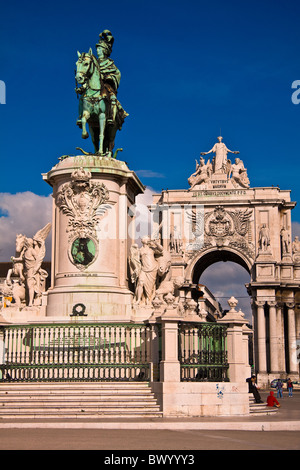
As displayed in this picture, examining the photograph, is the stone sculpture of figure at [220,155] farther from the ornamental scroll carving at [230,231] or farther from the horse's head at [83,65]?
the horse's head at [83,65]

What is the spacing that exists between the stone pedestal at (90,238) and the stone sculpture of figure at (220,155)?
50053 millimetres

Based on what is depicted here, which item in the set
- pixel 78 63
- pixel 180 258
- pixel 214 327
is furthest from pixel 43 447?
pixel 180 258

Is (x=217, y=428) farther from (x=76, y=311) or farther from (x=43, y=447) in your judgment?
(x=76, y=311)

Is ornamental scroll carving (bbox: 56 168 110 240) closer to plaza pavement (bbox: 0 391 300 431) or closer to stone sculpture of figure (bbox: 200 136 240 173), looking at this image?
plaza pavement (bbox: 0 391 300 431)

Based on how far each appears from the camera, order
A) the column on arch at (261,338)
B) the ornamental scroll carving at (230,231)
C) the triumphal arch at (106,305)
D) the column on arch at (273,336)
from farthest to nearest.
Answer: the ornamental scroll carving at (230,231) < the column on arch at (261,338) < the column on arch at (273,336) < the triumphal arch at (106,305)

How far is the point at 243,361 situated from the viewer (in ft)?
53.7

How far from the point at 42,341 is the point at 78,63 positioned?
7962 millimetres

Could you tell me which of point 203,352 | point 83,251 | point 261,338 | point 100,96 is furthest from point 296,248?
point 203,352

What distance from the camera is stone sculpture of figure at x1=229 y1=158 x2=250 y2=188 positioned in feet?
225

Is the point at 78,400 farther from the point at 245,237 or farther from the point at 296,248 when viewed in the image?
the point at 296,248

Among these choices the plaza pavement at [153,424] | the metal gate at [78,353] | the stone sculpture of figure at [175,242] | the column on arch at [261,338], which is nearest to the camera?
the plaza pavement at [153,424]

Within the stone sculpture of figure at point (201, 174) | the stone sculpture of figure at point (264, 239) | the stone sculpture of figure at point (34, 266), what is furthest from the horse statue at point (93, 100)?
the stone sculpture of figure at point (201, 174)

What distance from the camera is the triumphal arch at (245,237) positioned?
212 feet

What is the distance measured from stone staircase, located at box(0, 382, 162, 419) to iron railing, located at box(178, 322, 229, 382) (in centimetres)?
106
